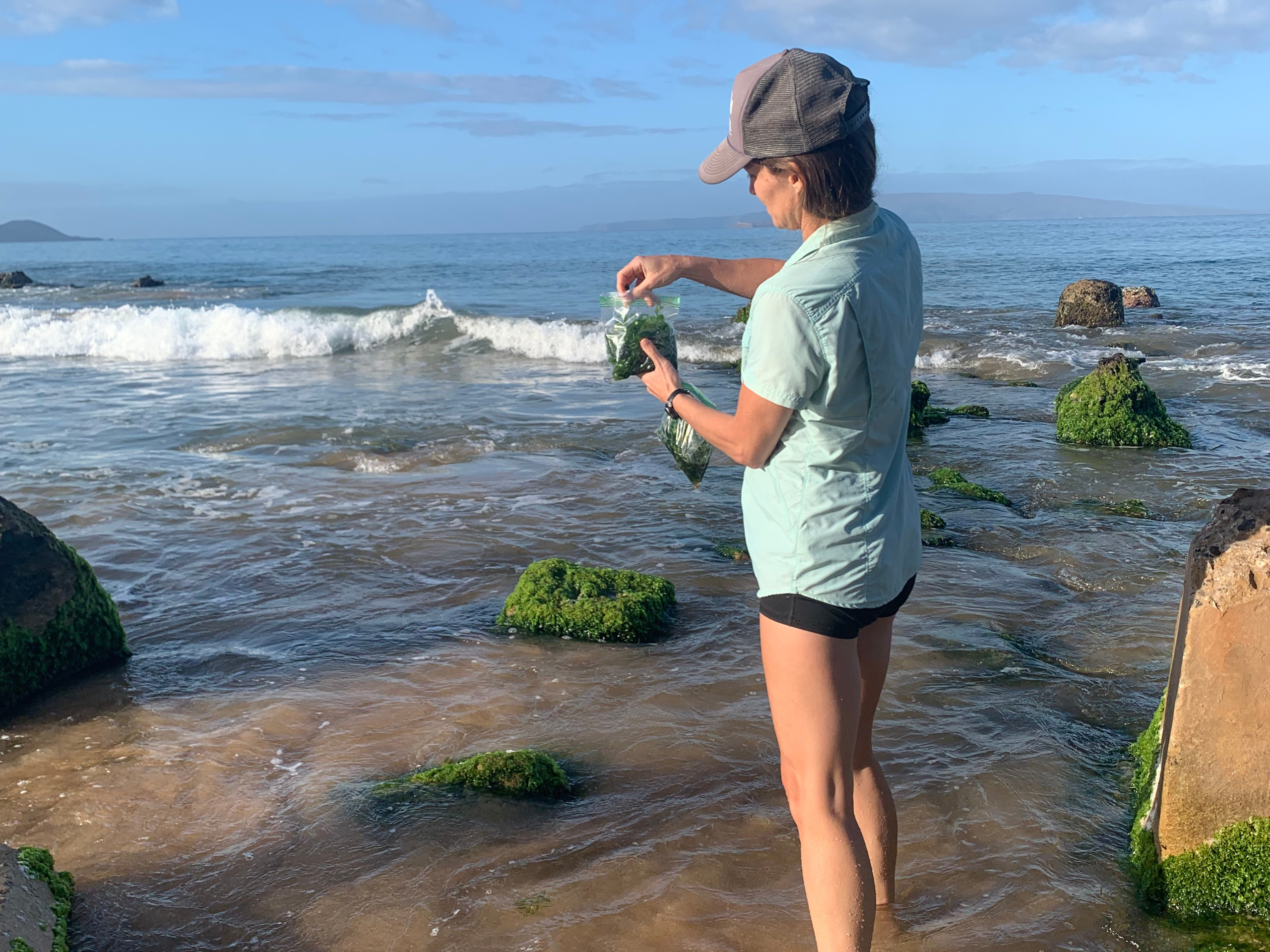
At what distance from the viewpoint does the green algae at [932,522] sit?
7.62 metres

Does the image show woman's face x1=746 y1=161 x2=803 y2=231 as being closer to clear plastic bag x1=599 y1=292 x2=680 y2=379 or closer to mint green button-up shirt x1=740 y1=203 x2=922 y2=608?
mint green button-up shirt x1=740 y1=203 x2=922 y2=608

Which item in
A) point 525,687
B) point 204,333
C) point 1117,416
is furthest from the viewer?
point 204,333

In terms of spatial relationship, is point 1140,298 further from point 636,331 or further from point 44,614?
point 44,614

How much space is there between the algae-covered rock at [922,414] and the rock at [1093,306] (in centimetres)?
1165

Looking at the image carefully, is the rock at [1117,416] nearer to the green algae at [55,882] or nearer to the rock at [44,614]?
the rock at [44,614]

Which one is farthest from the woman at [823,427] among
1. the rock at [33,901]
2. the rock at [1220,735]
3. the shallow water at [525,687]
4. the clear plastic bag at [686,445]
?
the rock at [33,901]

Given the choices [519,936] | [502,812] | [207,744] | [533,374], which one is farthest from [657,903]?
[533,374]

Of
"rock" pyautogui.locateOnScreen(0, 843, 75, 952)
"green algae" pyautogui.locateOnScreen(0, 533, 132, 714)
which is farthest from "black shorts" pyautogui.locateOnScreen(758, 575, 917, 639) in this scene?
"green algae" pyautogui.locateOnScreen(0, 533, 132, 714)

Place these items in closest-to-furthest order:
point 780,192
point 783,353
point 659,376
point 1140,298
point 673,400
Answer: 1. point 783,353
2. point 780,192
3. point 673,400
4. point 659,376
5. point 1140,298

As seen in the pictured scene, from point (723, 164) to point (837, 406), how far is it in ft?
2.35

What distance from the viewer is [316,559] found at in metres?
7.32

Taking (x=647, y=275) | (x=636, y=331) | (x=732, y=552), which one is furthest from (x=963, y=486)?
(x=636, y=331)

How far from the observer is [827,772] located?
8.54 ft

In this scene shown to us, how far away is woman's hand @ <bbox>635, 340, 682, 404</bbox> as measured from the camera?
2854mm
